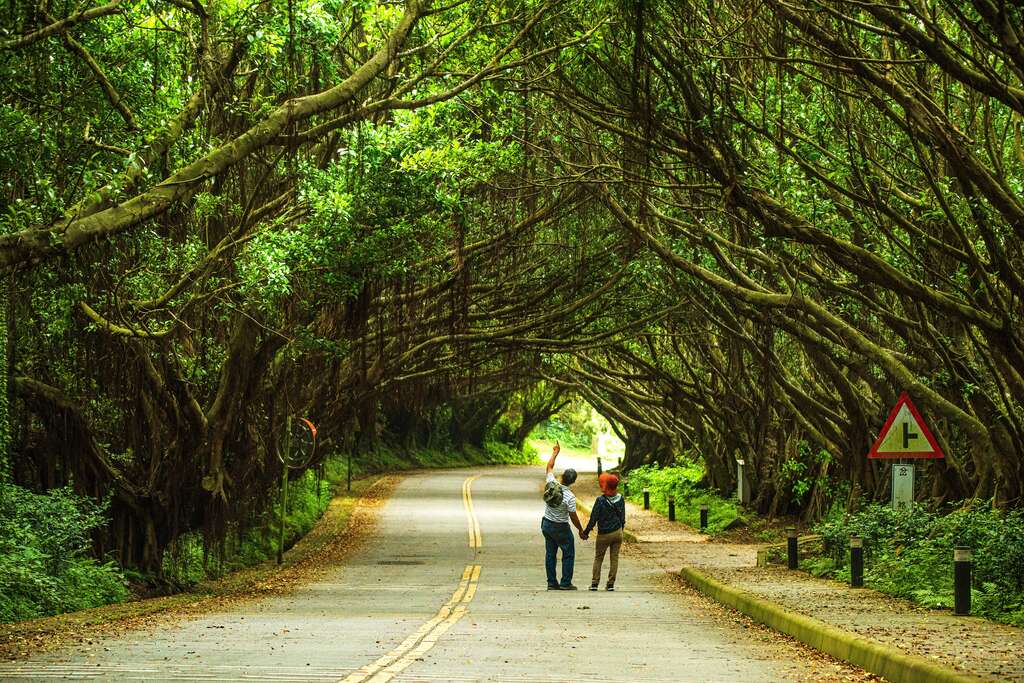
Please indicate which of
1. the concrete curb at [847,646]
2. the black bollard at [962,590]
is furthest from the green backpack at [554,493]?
the black bollard at [962,590]

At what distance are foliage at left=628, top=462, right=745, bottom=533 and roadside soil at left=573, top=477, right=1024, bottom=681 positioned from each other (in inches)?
303

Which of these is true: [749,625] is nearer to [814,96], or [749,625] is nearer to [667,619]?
[667,619]

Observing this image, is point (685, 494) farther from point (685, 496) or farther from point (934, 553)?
point (934, 553)

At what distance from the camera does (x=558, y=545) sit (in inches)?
771

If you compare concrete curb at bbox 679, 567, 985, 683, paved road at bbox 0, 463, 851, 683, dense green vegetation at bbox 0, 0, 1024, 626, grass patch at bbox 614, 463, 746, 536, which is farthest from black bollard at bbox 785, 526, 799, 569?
grass patch at bbox 614, 463, 746, 536

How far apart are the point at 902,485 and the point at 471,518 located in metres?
21.3

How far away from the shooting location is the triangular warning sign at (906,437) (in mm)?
15492

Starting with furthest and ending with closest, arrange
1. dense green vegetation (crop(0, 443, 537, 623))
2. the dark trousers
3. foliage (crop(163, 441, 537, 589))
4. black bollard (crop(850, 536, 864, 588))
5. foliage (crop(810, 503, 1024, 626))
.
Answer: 1. foliage (crop(163, 441, 537, 589))
2. the dark trousers
3. black bollard (crop(850, 536, 864, 588))
4. dense green vegetation (crop(0, 443, 537, 623))
5. foliage (crop(810, 503, 1024, 626))

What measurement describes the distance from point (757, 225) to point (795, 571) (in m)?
5.62

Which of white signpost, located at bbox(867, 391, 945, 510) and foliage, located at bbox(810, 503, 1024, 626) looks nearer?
foliage, located at bbox(810, 503, 1024, 626)

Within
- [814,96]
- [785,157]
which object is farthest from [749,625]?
[814,96]

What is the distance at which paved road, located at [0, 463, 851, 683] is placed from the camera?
9828mm

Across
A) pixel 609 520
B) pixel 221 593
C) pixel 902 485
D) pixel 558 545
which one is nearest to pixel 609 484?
pixel 609 520

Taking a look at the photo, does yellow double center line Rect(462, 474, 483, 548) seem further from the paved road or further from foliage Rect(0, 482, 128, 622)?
foliage Rect(0, 482, 128, 622)
